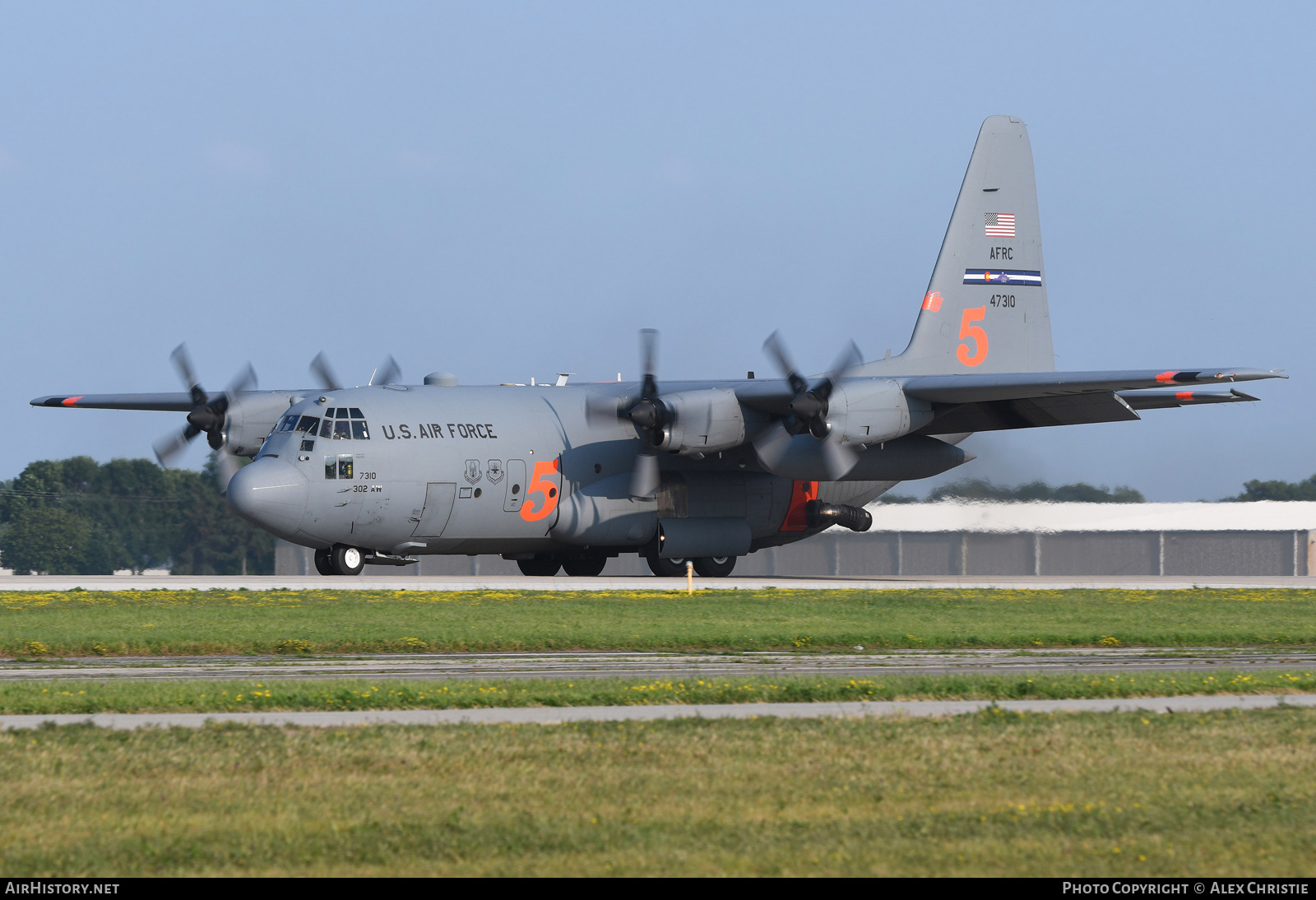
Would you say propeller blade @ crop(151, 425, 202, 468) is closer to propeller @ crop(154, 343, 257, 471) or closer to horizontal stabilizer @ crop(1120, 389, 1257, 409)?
propeller @ crop(154, 343, 257, 471)

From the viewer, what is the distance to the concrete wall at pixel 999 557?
52875 millimetres

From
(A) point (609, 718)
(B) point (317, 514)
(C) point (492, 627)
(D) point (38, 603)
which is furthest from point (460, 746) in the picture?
(B) point (317, 514)

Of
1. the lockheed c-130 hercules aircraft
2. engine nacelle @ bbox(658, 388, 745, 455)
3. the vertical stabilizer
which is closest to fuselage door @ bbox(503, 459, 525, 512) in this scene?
the lockheed c-130 hercules aircraft

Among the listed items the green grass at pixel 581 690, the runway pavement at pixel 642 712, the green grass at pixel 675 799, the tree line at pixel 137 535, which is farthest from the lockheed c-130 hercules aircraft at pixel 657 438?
the tree line at pixel 137 535

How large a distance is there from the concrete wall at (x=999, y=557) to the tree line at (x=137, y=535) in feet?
57.8

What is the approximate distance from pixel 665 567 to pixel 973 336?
11.2 meters

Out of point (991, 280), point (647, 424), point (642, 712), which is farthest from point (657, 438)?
point (642, 712)

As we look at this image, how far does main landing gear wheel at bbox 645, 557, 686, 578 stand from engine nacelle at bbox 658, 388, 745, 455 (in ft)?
14.8

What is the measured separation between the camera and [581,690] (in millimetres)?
14898

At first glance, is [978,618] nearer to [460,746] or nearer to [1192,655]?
[1192,655]

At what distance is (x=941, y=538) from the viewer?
5341 cm

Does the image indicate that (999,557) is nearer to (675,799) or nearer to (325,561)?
(325,561)

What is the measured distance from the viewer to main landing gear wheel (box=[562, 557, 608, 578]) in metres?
41.0

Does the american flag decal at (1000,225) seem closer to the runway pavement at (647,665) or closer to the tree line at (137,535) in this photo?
the runway pavement at (647,665)
